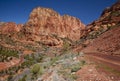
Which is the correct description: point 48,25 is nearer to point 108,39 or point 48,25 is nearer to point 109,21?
point 109,21

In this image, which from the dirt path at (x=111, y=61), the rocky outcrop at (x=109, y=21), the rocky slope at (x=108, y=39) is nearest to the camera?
the dirt path at (x=111, y=61)

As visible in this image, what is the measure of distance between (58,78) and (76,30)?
585ft

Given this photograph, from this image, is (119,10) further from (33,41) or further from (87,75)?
(33,41)

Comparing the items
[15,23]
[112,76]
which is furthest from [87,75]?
[15,23]

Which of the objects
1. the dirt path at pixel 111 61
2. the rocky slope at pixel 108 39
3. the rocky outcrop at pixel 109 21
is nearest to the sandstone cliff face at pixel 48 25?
the rocky outcrop at pixel 109 21

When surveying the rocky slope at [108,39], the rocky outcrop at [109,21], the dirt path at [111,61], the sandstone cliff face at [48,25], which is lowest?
the dirt path at [111,61]

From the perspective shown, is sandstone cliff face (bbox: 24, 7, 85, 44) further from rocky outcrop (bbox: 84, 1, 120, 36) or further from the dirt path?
the dirt path

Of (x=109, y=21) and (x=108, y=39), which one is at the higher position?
(x=109, y=21)

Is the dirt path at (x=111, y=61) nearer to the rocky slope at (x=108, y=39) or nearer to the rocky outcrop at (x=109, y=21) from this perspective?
the rocky slope at (x=108, y=39)

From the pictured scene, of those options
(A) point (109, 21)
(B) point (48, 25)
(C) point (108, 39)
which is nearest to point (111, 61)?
(C) point (108, 39)

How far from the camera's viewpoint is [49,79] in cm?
1412

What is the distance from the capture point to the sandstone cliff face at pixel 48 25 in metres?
149

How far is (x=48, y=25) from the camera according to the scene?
161125 millimetres

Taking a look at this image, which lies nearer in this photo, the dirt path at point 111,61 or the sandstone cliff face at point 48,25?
the dirt path at point 111,61
